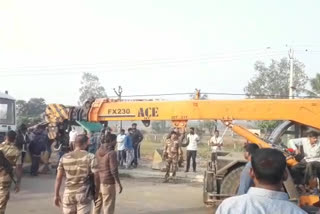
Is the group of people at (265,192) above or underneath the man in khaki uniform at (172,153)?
above

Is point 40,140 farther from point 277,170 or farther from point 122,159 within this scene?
point 277,170

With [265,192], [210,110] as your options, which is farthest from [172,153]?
[265,192]

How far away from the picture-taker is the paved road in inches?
391

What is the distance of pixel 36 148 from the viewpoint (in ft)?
50.5

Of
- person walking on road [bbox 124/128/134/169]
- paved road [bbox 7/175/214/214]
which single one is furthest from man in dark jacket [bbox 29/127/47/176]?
person walking on road [bbox 124/128/134/169]

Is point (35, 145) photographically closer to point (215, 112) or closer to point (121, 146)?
point (121, 146)

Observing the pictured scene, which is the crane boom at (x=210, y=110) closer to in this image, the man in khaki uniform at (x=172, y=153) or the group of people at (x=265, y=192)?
the man in khaki uniform at (x=172, y=153)

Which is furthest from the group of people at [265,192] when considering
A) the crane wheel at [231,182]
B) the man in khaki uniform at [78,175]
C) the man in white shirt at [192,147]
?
the man in white shirt at [192,147]

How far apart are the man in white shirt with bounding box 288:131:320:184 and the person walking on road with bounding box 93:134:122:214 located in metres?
3.03

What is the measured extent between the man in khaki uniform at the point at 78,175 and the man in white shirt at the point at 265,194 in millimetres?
3993

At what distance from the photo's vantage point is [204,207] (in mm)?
10531

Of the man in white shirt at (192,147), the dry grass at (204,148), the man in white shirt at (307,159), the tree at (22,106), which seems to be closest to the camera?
the man in white shirt at (307,159)

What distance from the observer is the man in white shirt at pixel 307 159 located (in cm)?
805

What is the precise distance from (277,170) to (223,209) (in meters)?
0.35
